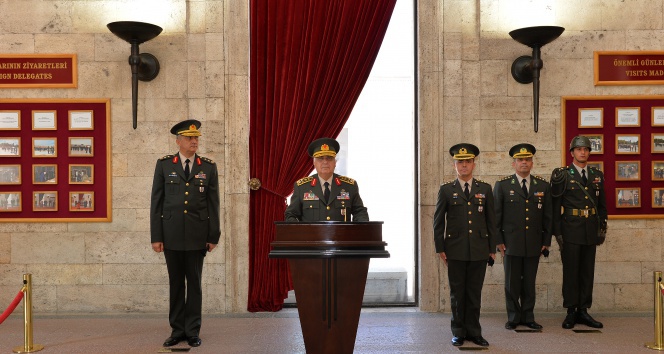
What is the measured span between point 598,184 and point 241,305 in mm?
3872

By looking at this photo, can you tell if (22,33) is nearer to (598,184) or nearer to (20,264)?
(20,264)

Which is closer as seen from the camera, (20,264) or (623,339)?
(623,339)

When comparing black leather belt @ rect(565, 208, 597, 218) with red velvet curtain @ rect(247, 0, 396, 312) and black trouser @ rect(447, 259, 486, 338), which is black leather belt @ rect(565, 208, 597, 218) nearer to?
black trouser @ rect(447, 259, 486, 338)

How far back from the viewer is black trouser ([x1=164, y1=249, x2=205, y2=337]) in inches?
243

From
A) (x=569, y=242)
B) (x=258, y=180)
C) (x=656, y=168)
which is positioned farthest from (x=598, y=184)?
(x=258, y=180)

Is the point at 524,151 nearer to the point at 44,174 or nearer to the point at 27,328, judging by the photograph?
the point at 27,328

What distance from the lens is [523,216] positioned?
661cm

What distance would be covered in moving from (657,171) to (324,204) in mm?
4156

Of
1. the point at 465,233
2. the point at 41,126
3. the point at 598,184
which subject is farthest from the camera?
the point at 41,126

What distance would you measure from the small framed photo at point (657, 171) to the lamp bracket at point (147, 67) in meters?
5.49

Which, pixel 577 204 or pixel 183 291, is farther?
pixel 577 204

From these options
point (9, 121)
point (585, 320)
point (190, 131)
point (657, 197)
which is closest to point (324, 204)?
point (190, 131)

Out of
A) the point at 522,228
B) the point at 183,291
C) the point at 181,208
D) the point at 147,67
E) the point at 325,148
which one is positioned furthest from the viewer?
the point at 147,67

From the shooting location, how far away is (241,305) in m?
7.65
